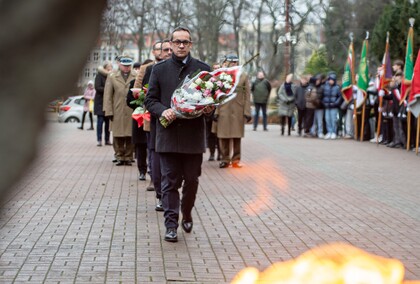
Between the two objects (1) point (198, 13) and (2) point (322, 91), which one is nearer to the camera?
(2) point (322, 91)

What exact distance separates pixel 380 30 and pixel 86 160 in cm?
1707

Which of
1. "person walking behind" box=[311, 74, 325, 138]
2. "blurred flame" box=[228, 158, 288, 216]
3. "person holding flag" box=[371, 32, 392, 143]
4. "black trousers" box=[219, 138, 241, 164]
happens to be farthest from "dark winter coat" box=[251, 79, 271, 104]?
"black trousers" box=[219, 138, 241, 164]

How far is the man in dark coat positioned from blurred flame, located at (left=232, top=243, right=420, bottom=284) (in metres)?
1.26

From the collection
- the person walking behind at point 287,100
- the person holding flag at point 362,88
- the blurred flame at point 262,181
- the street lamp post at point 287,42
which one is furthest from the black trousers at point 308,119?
the blurred flame at point 262,181

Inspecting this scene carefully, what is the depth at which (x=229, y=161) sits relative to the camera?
51.5 ft

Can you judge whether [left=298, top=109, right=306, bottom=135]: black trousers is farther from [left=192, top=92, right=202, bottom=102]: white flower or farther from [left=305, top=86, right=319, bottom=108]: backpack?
[left=192, top=92, right=202, bottom=102]: white flower

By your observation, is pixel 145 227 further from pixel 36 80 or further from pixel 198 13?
pixel 198 13

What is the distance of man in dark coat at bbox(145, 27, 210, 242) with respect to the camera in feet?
25.1

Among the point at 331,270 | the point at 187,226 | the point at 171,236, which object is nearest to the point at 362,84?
the point at 187,226

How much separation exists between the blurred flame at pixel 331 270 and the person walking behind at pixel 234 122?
8372mm

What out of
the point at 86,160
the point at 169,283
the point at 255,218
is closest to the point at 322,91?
the point at 86,160

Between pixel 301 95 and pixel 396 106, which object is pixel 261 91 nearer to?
pixel 301 95

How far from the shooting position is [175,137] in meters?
7.66

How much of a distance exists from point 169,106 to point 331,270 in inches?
85.7
